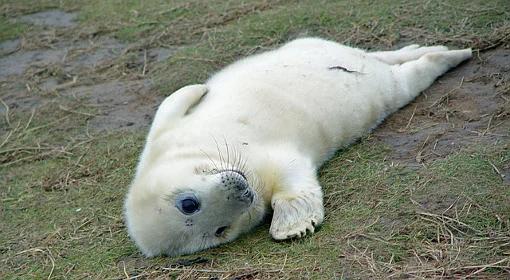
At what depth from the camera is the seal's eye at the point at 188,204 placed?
372 cm

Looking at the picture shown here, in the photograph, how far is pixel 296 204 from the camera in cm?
393

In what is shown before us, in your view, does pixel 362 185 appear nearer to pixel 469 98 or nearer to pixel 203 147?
pixel 203 147

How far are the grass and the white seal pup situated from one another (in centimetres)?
12

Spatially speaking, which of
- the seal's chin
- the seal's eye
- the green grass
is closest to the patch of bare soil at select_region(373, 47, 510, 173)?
the seal's chin

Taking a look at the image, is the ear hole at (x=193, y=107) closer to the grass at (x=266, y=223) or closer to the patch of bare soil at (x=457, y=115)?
the grass at (x=266, y=223)

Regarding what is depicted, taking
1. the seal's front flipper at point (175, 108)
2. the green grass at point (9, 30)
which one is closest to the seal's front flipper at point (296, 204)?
the seal's front flipper at point (175, 108)

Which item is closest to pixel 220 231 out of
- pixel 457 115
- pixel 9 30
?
pixel 457 115

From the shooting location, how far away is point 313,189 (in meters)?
4.07

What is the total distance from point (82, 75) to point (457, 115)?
3.39 metres

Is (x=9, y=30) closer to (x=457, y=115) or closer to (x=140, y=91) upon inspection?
(x=140, y=91)

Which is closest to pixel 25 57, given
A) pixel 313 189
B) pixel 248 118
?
pixel 248 118

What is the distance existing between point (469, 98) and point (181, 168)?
2053mm

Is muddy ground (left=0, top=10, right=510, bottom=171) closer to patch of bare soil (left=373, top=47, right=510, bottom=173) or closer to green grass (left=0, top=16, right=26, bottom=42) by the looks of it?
patch of bare soil (left=373, top=47, right=510, bottom=173)

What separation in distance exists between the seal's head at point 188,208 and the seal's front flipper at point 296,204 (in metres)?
0.15
